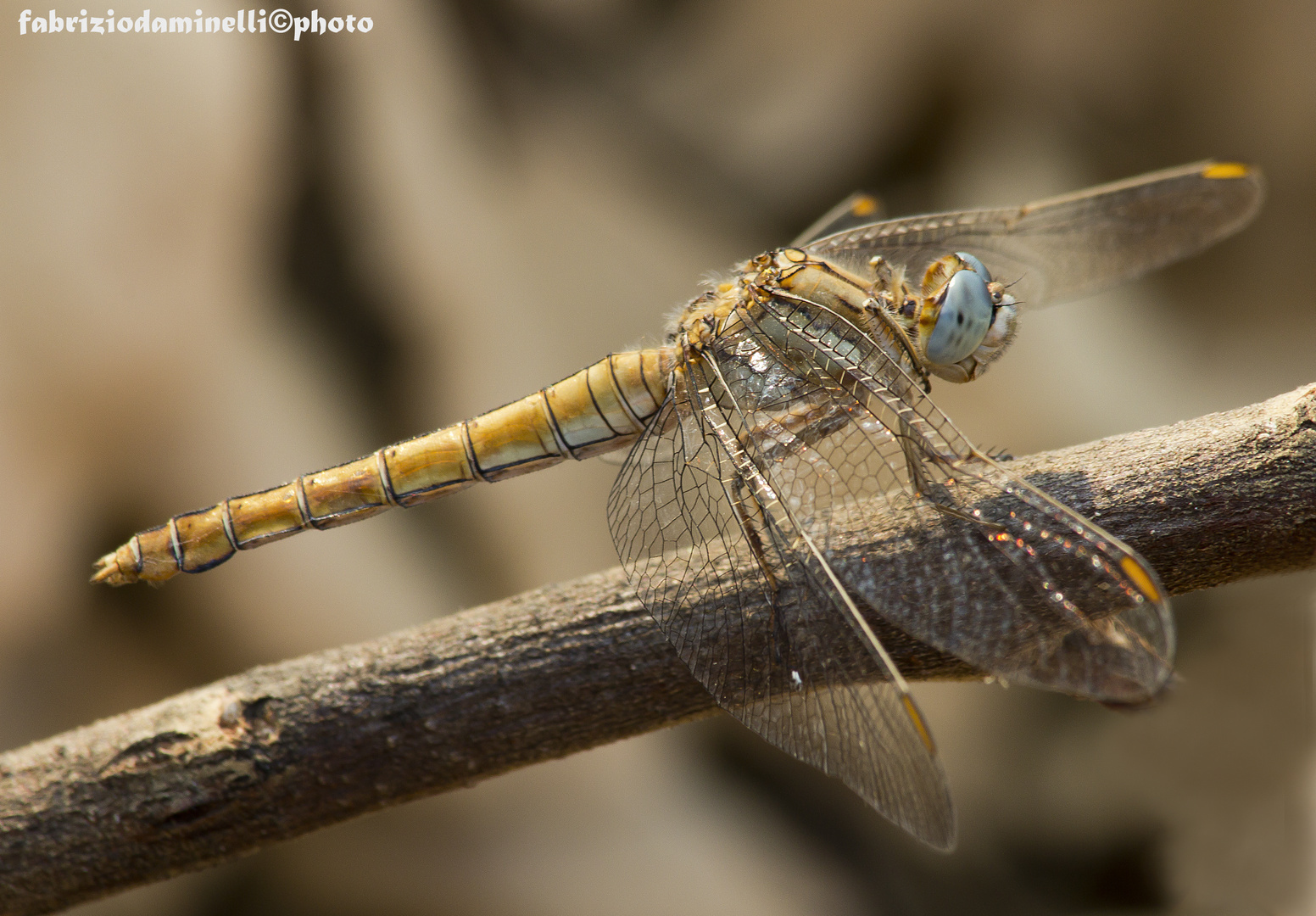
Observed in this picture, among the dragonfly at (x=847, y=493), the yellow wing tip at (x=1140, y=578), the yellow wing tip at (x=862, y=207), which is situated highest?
the yellow wing tip at (x=862, y=207)

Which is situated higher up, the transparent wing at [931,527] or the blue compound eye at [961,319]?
the blue compound eye at [961,319]

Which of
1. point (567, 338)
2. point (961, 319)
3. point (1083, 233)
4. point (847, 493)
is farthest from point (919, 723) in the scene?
point (567, 338)

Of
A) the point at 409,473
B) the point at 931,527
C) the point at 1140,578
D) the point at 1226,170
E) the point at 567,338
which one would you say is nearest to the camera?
the point at 1140,578

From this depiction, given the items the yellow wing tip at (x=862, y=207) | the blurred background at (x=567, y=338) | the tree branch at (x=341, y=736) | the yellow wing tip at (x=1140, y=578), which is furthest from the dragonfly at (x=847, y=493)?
the blurred background at (x=567, y=338)

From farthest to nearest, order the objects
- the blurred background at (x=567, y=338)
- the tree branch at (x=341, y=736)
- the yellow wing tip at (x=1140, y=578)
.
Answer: the blurred background at (x=567, y=338) → the tree branch at (x=341, y=736) → the yellow wing tip at (x=1140, y=578)

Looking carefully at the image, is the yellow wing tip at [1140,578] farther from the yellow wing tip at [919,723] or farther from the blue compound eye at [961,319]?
the blue compound eye at [961,319]

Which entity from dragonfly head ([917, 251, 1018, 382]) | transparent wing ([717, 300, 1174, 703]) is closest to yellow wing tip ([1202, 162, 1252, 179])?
dragonfly head ([917, 251, 1018, 382])

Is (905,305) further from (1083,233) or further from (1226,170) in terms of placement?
(1226,170)
